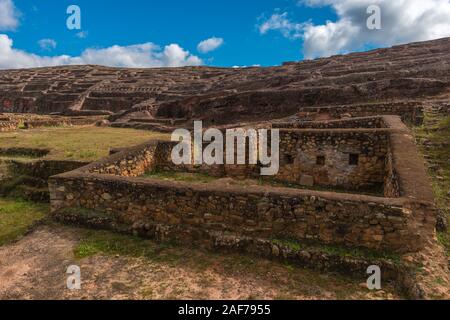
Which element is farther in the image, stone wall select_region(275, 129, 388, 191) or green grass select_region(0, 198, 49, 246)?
stone wall select_region(275, 129, 388, 191)

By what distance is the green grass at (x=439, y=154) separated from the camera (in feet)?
22.3

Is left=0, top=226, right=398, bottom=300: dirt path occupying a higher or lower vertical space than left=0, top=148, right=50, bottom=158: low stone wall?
lower

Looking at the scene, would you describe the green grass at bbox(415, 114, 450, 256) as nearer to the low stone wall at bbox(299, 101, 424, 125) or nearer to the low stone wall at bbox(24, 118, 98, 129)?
the low stone wall at bbox(299, 101, 424, 125)

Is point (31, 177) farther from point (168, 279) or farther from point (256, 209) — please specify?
point (256, 209)

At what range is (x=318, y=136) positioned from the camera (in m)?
9.75

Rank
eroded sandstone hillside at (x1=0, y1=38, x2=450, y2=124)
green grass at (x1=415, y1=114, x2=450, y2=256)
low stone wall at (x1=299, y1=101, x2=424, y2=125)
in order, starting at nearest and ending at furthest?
green grass at (x1=415, y1=114, x2=450, y2=256)
low stone wall at (x1=299, y1=101, x2=424, y2=125)
eroded sandstone hillside at (x1=0, y1=38, x2=450, y2=124)

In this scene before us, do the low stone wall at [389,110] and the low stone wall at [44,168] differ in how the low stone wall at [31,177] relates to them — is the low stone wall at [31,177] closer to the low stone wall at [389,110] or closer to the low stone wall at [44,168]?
the low stone wall at [44,168]

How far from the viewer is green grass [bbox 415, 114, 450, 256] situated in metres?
6.79

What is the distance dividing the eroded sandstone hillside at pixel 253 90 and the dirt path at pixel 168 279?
20.6 metres

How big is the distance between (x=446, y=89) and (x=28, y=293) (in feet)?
82.9

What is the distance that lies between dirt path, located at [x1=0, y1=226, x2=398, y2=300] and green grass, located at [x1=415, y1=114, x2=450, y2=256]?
2512 millimetres

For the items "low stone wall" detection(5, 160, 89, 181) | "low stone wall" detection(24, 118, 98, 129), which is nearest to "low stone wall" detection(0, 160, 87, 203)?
"low stone wall" detection(5, 160, 89, 181)

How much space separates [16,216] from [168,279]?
629 cm
